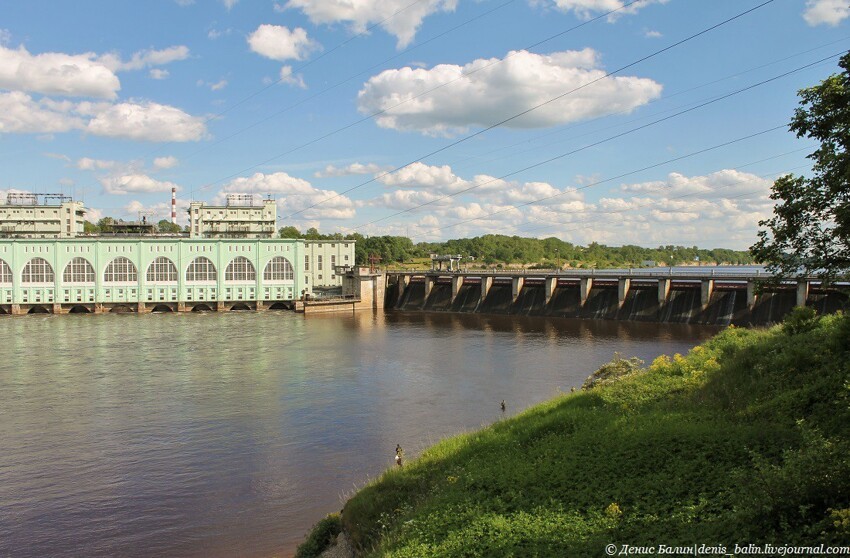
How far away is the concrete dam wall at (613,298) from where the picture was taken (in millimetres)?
47728

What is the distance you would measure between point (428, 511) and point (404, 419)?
46.2ft

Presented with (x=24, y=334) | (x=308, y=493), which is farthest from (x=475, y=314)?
(x=308, y=493)

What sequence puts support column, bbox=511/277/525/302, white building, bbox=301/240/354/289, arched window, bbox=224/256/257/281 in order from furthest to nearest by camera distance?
white building, bbox=301/240/354/289 → arched window, bbox=224/256/257/281 → support column, bbox=511/277/525/302

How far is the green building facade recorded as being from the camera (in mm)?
66000

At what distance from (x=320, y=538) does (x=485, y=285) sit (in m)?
55.6

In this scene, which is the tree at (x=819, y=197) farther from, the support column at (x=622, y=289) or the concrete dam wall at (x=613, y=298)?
the support column at (x=622, y=289)

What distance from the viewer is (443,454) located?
13773 mm

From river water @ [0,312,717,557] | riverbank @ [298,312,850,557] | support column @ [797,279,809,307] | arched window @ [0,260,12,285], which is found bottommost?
river water @ [0,312,717,557]

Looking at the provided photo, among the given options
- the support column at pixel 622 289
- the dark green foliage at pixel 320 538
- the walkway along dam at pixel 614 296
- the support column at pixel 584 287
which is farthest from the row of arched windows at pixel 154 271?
the dark green foliage at pixel 320 538

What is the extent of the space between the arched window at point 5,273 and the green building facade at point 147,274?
0.11m

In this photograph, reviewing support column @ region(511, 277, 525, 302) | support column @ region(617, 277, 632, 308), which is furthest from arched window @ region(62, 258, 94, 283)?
support column @ region(617, 277, 632, 308)

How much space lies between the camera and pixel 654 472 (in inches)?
382

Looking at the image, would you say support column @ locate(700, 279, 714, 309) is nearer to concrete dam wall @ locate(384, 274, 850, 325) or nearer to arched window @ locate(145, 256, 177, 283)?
concrete dam wall @ locate(384, 274, 850, 325)

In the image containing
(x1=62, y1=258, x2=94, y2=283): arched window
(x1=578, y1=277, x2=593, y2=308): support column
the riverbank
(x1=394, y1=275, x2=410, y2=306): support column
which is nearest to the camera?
the riverbank
